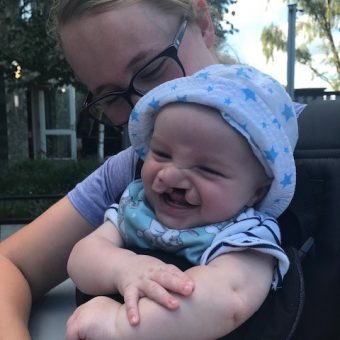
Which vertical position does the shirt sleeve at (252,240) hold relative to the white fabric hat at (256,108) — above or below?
below

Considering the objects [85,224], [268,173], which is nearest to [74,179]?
[85,224]

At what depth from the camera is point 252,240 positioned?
961 mm

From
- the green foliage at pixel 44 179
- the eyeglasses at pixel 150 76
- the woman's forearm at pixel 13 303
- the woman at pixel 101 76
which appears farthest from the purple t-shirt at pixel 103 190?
the green foliage at pixel 44 179

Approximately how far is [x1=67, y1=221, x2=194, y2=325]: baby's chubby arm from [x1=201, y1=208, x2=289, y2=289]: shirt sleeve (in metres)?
0.10

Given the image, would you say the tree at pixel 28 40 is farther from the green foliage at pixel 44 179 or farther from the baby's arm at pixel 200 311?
the baby's arm at pixel 200 311

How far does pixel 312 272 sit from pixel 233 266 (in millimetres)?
292

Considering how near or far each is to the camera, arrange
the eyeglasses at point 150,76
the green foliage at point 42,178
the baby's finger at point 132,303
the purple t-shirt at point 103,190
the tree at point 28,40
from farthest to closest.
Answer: the green foliage at point 42,178 < the tree at point 28,40 < the purple t-shirt at point 103,190 < the eyeglasses at point 150,76 < the baby's finger at point 132,303

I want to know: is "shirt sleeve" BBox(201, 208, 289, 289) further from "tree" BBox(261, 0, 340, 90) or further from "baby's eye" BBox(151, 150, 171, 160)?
"tree" BBox(261, 0, 340, 90)

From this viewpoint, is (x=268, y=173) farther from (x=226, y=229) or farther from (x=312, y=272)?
(x=312, y=272)

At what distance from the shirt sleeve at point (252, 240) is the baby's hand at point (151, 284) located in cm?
10

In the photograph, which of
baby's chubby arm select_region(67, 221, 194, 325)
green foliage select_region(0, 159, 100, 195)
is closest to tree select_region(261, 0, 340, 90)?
green foliage select_region(0, 159, 100, 195)

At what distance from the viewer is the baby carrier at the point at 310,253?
102cm

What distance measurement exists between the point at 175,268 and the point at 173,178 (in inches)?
7.2

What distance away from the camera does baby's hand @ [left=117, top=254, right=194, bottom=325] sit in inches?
34.4
